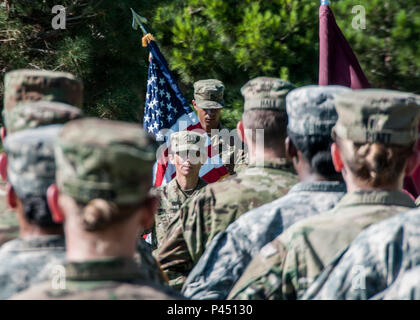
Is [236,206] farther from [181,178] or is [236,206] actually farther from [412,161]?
[181,178]

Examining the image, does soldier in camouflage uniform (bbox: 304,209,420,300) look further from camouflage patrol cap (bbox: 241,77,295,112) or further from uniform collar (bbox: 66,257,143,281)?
camouflage patrol cap (bbox: 241,77,295,112)

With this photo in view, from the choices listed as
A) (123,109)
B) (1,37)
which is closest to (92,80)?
(123,109)

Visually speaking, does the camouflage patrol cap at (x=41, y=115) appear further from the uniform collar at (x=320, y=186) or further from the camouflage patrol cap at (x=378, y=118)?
the camouflage patrol cap at (x=378, y=118)

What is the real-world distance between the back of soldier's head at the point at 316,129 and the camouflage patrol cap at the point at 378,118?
32 centimetres

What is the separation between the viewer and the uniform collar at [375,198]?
112 inches

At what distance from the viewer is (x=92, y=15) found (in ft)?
26.0

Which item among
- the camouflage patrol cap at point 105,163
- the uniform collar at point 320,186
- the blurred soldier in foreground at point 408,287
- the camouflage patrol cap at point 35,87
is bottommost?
the blurred soldier in foreground at point 408,287

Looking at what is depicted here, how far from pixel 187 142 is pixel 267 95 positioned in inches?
92.0

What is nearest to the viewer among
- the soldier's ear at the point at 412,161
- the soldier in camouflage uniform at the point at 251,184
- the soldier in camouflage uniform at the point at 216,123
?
the soldier's ear at the point at 412,161

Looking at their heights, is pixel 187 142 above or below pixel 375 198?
below

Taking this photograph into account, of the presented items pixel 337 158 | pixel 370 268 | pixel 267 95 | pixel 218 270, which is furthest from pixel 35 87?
pixel 370 268

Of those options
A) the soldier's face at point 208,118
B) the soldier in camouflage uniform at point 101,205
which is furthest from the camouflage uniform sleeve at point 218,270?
the soldier's face at point 208,118

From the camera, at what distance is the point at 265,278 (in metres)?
2.84

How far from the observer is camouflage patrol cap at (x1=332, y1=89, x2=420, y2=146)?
2842 mm
